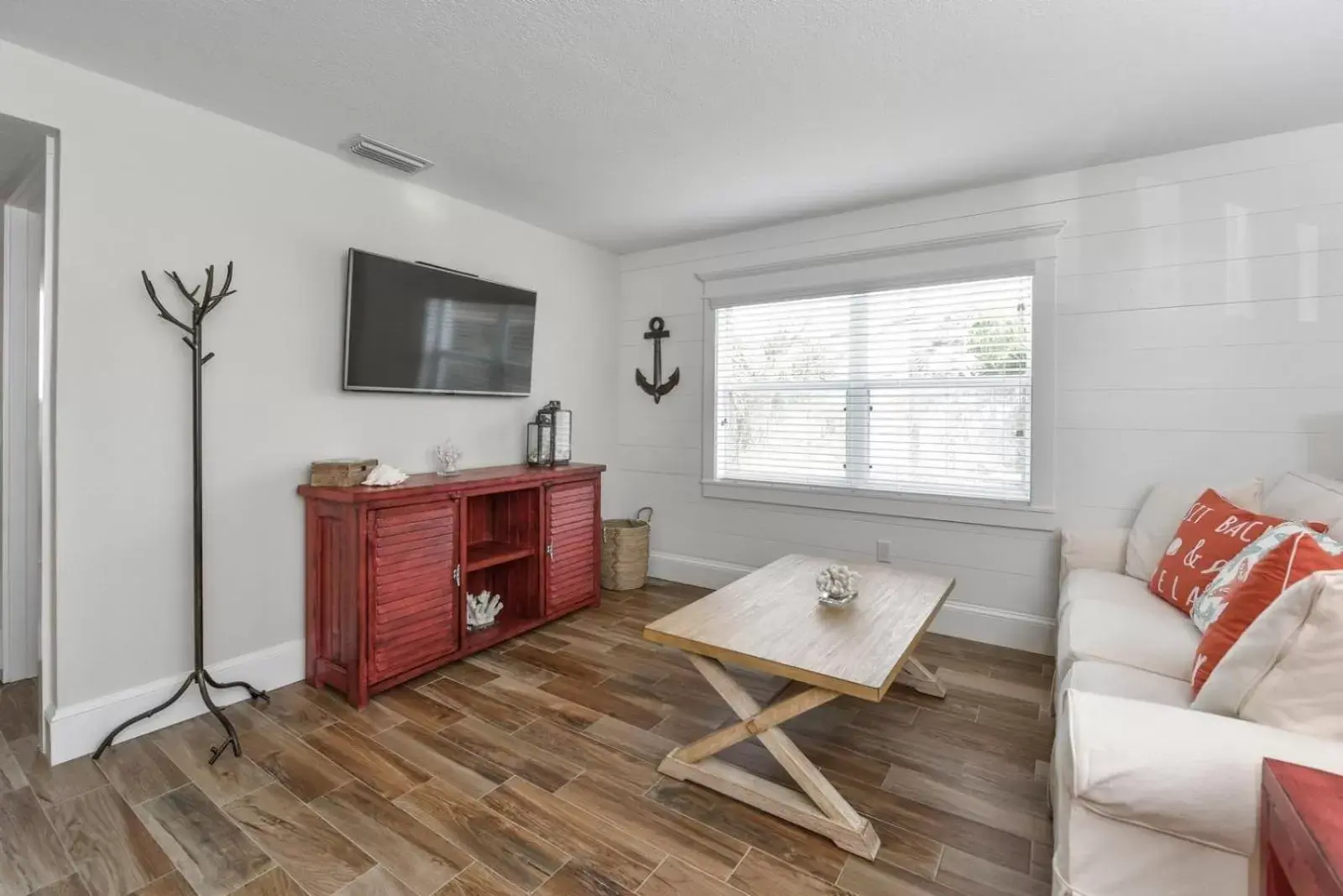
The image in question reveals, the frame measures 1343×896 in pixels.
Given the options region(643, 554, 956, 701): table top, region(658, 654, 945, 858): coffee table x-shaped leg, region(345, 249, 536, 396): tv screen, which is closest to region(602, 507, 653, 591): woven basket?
region(345, 249, 536, 396): tv screen

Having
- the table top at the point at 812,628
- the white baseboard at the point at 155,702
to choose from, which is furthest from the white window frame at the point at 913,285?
the white baseboard at the point at 155,702

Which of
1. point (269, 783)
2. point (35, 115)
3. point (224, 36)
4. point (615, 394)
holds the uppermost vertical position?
point (224, 36)

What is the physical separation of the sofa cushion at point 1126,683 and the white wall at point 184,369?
2.97m

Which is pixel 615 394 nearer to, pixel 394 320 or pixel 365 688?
pixel 394 320

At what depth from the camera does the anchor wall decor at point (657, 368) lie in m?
4.26

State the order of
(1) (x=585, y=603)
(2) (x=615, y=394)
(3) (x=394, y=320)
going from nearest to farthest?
(3) (x=394, y=320) < (1) (x=585, y=603) < (2) (x=615, y=394)

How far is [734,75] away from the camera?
2113 mm

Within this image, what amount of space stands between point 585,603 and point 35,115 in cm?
310

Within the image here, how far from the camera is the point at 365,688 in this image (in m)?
2.45

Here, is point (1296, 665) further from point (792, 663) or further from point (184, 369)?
point (184, 369)

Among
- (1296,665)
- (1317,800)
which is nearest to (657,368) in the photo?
(1296,665)

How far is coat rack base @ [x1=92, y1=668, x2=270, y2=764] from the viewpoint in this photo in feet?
6.79

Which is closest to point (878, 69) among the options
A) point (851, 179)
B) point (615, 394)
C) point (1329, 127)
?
point (851, 179)

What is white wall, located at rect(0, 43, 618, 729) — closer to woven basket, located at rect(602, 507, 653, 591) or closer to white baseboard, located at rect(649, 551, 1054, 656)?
woven basket, located at rect(602, 507, 653, 591)
